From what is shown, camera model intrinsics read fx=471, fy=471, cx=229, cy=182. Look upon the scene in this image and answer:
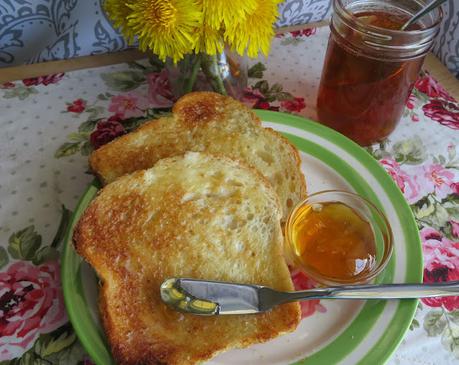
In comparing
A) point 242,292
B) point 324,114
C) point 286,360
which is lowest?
point 286,360

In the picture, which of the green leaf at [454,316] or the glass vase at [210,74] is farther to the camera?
the glass vase at [210,74]

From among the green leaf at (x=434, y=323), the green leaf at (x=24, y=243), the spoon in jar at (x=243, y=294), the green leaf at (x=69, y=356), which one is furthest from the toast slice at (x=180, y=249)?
the green leaf at (x=434, y=323)

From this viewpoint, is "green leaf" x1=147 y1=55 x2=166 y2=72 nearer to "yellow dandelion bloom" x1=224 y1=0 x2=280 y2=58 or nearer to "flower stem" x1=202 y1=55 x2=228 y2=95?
"flower stem" x1=202 y1=55 x2=228 y2=95

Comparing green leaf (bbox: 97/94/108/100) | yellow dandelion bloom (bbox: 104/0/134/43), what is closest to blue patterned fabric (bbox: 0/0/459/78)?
green leaf (bbox: 97/94/108/100)

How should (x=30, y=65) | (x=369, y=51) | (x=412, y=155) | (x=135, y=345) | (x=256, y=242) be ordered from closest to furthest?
(x=135, y=345), (x=256, y=242), (x=369, y=51), (x=412, y=155), (x=30, y=65)

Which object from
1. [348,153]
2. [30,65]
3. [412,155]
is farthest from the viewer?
[30,65]

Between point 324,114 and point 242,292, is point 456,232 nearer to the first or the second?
point 324,114

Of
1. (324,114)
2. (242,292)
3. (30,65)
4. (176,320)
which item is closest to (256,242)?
(242,292)

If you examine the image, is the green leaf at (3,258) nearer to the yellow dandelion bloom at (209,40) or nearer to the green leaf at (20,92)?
the green leaf at (20,92)
